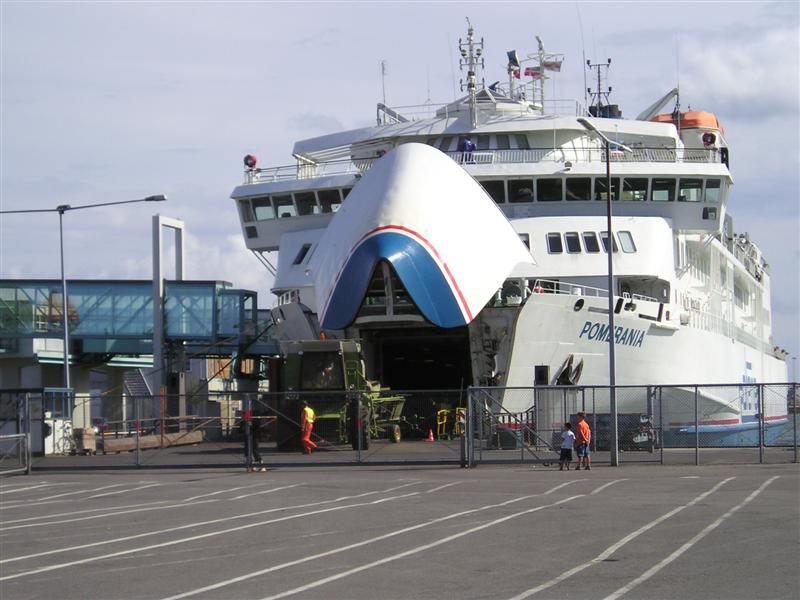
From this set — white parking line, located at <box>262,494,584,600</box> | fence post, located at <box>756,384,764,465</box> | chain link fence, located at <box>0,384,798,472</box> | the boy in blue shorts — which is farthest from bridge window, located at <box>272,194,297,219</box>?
white parking line, located at <box>262,494,584,600</box>

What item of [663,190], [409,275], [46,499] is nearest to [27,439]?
[46,499]

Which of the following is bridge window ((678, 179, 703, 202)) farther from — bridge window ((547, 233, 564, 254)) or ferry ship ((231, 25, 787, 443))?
bridge window ((547, 233, 564, 254))

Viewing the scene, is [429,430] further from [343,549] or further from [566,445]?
[343,549]

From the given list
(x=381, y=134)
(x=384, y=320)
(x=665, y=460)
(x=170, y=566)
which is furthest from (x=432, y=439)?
(x=170, y=566)

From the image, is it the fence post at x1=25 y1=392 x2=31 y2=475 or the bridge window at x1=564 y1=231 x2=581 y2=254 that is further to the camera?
the bridge window at x1=564 y1=231 x2=581 y2=254

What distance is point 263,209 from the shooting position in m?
36.0

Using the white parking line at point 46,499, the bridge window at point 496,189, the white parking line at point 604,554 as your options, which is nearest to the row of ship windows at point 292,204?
the bridge window at point 496,189

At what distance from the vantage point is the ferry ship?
25.8 meters

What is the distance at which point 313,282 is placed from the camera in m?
28.1

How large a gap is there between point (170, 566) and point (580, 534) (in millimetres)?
4528

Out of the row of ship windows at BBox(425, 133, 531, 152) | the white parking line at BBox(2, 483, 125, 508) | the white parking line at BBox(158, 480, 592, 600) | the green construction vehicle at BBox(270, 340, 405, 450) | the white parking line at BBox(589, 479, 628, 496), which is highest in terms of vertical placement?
the row of ship windows at BBox(425, 133, 531, 152)

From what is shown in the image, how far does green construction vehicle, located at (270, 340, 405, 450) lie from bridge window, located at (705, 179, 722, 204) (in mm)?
11243

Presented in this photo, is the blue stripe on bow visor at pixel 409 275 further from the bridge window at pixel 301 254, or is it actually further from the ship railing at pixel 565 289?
the bridge window at pixel 301 254

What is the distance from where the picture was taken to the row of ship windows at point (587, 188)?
32531mm
